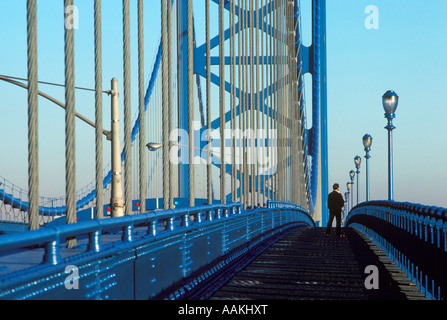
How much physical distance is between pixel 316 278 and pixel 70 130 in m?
3.68

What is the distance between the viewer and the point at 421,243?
8227 millimetres

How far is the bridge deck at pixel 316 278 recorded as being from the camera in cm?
767

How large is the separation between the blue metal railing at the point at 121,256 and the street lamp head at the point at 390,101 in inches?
225

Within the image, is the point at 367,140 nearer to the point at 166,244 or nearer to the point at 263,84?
the point at 263,84

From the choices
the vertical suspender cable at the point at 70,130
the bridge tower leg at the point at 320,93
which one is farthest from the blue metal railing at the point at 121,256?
the bridge tower leg at the point at 320,93

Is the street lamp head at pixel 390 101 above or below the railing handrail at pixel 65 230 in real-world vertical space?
above

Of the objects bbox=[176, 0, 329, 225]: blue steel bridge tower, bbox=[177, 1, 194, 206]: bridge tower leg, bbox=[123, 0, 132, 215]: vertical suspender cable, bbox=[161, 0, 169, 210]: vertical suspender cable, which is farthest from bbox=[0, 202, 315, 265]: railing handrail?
bbox=[176, 0, 329, 225]: blue steel bridge tower

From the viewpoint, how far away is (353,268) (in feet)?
34.7

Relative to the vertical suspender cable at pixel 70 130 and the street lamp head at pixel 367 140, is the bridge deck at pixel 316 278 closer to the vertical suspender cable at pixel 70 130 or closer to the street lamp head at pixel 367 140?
the vertical suspender cable at pixel 70 130

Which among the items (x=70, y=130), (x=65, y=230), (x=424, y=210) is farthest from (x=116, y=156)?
(x=65, y=230)

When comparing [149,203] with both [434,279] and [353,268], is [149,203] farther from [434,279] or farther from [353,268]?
[434,279]

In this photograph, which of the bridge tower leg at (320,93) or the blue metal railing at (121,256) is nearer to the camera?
the blue metal railing at (121,256)

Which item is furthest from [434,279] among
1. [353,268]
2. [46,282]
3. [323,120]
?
[323,120]
